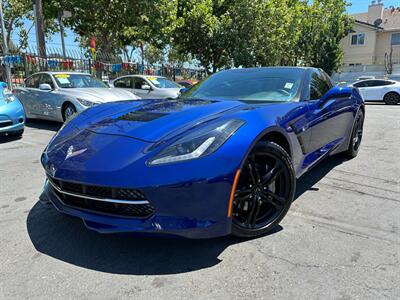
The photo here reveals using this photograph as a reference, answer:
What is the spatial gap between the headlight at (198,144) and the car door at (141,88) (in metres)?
9.02

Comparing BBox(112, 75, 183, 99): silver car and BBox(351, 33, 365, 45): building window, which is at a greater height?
BBox(351, 33, 365, 45): building window

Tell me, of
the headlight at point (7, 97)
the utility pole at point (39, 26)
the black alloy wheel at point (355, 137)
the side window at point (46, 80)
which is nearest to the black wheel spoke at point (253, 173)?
the black alloy wheel at point (355, 137)

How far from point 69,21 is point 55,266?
638 inches

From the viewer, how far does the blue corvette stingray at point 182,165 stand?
208cm

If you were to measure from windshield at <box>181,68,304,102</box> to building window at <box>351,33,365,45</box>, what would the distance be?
37908mm

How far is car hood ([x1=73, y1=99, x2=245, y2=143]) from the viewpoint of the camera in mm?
2396

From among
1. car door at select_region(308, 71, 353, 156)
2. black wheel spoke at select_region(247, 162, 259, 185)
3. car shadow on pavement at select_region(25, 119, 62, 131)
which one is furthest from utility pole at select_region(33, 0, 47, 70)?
black wheel spoke at select_region(247, 162, 259, 185)

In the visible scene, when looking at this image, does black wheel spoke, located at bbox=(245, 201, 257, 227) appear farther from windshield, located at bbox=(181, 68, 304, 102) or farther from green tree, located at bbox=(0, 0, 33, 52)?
green tree, located at bbox=(0, 0, 33, 52)

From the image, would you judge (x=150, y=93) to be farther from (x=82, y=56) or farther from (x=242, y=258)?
(x=242, y=258)

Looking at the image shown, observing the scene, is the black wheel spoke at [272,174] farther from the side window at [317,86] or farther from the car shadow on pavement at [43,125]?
the car shadow on pavement at [43,125]

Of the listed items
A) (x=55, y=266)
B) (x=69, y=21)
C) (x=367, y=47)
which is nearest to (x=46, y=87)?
(x=55, y=266)

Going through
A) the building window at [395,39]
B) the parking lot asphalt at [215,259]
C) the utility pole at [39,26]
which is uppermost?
the building window at [395,39]

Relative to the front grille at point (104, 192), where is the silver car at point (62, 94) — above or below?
above

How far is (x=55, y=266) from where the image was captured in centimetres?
223
